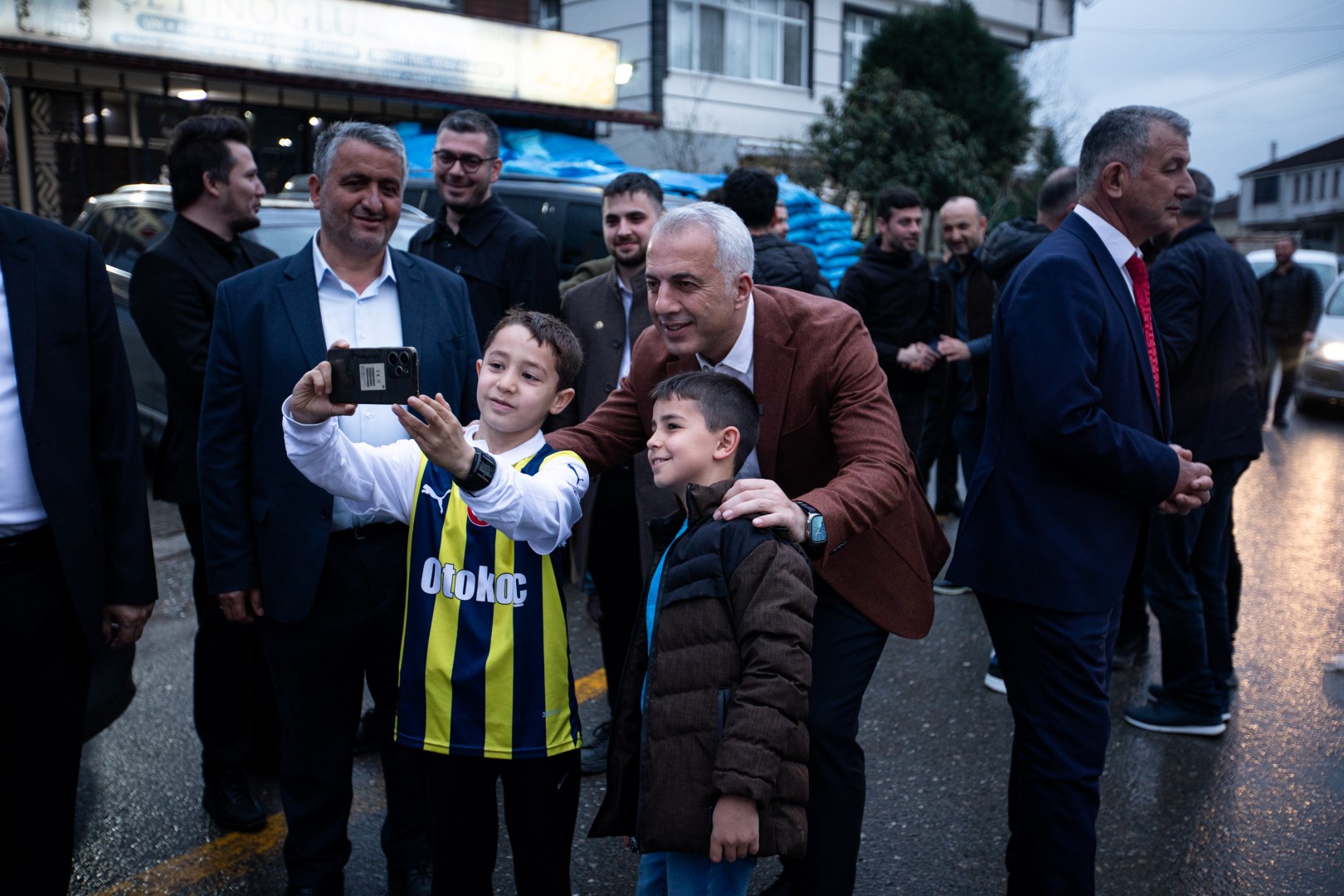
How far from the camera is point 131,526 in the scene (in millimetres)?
2617

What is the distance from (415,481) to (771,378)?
0.91m

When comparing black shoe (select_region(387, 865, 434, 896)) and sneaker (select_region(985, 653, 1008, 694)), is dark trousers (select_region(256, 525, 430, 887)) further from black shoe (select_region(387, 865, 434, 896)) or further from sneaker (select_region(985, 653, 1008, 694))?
sneaker (select_region(985, 653, 1008, 694))

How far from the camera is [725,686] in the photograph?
2152mm

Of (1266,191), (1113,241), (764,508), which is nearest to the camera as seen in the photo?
(764,508)

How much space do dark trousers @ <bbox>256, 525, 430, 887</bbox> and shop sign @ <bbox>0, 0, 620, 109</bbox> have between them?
438 inches

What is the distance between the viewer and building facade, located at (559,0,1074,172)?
18.9 m

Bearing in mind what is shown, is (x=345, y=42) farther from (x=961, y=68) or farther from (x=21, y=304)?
(x=21, y=304)

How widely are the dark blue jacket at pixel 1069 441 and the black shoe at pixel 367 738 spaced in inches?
92.6

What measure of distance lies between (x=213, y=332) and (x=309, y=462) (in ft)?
2.20

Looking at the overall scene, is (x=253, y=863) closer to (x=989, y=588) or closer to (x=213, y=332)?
(x=213, y=332)

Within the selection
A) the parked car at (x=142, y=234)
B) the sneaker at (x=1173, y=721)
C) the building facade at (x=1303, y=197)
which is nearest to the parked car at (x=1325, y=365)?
the sneaker at (x=1173, y=721)

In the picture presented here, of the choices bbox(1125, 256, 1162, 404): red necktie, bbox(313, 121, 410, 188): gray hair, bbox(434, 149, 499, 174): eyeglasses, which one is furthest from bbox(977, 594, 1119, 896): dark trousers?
bbox(434, 149, 499, 174): eyeglasses

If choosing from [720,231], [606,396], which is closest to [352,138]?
[720,231]

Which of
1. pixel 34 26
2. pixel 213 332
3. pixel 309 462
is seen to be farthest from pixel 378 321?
pixel 34 26
